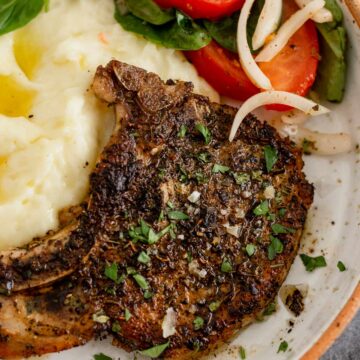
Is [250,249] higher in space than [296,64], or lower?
lower

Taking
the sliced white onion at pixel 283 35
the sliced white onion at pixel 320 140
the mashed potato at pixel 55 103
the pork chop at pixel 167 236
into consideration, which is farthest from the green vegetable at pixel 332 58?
the mashed potato at pixel 55 103

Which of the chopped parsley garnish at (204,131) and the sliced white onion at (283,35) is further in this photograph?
the sliced white onion at (283,35)

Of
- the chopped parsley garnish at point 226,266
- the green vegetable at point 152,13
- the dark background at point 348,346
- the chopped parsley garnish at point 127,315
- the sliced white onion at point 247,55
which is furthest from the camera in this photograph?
the dark background at point 348,346

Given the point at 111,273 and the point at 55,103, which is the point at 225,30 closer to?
the point at 55,103

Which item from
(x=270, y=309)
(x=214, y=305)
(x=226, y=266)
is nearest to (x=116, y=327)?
(x=214, y=305)

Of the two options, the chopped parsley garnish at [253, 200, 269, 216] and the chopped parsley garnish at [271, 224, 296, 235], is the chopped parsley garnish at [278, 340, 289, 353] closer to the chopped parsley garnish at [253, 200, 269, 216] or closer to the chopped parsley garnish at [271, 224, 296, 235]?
the chopped parsley garnish at [271, 224, 296, 235]

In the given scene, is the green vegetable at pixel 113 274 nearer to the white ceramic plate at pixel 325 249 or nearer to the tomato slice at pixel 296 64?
the white ceramic plate at pixel 325 249

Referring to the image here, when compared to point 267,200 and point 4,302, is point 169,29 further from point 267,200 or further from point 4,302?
point 4,302
